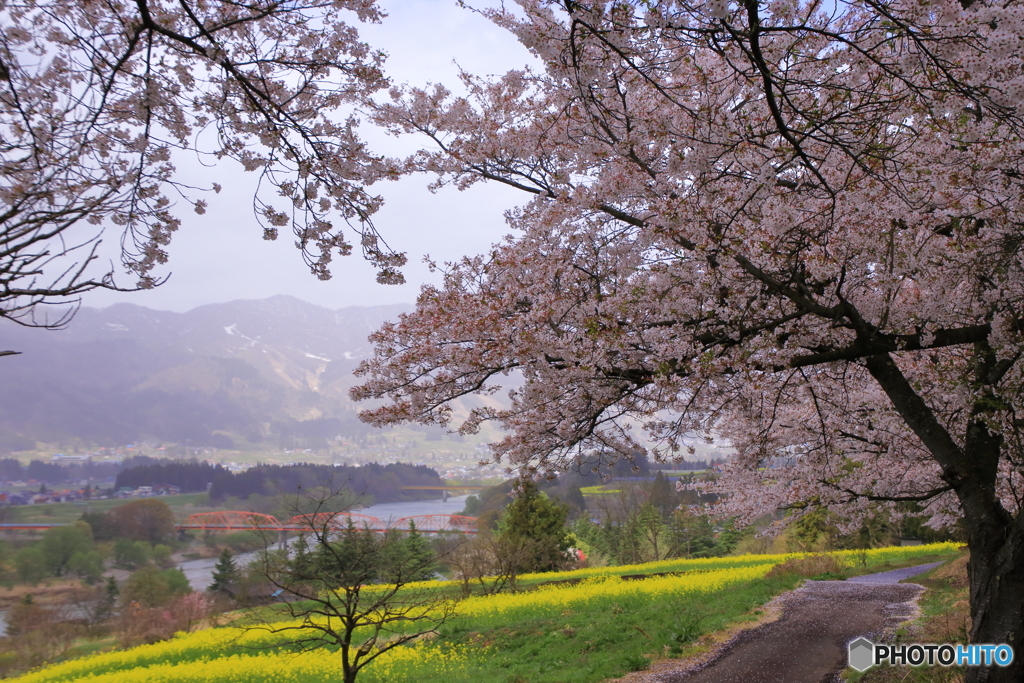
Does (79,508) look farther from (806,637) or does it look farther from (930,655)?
(930,655)

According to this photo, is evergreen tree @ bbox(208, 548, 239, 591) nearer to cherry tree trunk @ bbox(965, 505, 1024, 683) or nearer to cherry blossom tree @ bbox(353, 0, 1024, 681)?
cherry blossom tree @ bbox(353, 0, 1024, 681)

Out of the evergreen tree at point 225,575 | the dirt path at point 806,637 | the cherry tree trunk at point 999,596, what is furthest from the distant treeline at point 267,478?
the cherry tree trunk at point 999,596

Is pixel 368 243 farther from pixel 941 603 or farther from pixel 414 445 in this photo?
pixel 414 445

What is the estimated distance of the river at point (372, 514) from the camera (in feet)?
114

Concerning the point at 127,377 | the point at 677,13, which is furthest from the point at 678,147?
the point at 127,377

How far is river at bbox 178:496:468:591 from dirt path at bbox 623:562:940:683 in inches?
872

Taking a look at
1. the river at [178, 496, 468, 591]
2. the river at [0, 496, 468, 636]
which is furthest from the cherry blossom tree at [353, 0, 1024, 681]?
the river at [178, 496, 468, 591]

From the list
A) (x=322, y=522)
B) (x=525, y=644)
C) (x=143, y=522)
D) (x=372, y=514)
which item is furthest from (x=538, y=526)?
(x=143, y=522)

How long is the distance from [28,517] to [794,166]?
83.1 m

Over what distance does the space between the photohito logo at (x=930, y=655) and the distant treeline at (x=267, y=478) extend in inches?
1538

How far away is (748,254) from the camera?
15.8ft

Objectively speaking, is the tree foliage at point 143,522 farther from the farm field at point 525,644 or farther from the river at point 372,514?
the farm field at point 525,644

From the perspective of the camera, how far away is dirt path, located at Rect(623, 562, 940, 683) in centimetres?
765

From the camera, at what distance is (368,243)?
3.88m
